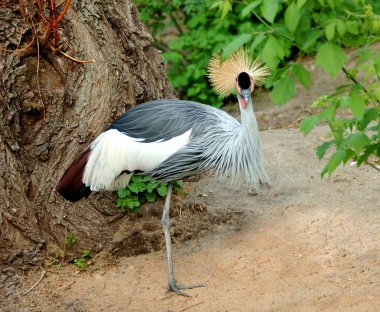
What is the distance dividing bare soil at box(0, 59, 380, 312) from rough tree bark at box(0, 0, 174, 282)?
0.59 ft

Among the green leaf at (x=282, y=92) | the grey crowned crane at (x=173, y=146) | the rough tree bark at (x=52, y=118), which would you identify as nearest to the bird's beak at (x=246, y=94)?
the grey crowned crane at (x=173, y=146)

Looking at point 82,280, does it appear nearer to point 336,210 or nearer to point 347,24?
point 336,210

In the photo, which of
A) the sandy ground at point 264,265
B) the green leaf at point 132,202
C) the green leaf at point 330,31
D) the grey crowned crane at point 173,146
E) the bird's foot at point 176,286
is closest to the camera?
the green leaf at point 330,31

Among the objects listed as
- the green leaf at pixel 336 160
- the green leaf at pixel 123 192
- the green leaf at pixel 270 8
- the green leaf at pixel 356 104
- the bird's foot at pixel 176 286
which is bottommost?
the bird's foot at pixel 176 286

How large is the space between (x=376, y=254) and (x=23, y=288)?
1868mm

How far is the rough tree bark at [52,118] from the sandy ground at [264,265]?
0.24 metres

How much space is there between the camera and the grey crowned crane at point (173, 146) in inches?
144

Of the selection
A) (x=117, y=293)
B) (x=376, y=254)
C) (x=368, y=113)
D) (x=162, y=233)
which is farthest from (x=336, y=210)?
(x=368, y=113)

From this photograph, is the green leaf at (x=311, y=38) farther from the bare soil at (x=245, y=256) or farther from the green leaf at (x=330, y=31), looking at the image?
the bare soil at (x=245, y=256)

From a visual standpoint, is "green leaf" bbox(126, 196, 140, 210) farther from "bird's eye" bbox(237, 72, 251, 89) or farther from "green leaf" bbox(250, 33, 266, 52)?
"green leaf" bbox(250, 33, 266, 52)

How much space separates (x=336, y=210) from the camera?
3916mm

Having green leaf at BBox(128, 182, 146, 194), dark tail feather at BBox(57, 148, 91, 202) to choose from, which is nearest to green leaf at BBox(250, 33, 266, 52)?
dark tail feather at BBox(57, 148, 91, 202)

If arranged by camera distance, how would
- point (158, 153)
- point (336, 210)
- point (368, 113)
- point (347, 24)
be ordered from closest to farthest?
1. point (347, 24)
2. point (368, 113)
3. point (158, 153)
4. point (336, 210)

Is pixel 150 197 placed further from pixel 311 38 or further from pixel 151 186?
pixel 311 38
